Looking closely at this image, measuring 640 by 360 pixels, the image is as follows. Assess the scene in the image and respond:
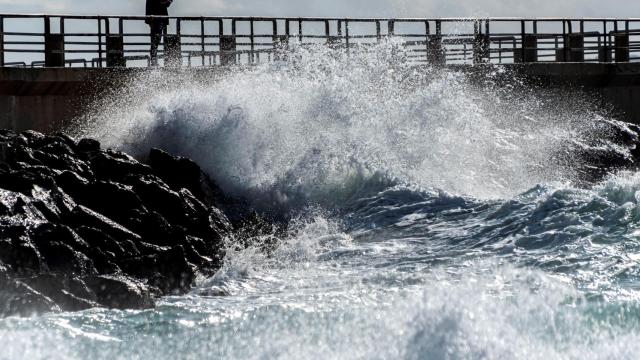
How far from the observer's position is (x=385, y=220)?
1437 centimetres

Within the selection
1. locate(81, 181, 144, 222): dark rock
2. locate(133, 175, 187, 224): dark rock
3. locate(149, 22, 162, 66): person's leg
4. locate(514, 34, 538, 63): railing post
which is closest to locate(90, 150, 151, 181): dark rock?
locate(133, 175, 187, 224): dark rock

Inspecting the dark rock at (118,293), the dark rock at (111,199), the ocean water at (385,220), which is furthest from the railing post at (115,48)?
the dark rock at (118,293)

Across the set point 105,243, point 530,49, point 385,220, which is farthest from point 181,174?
point 530,49

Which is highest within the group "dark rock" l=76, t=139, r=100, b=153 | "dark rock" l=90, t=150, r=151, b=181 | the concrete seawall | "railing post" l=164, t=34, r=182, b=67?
"railing post" l=164, t=34, r=182, b=67

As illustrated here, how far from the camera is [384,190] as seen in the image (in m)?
15.6

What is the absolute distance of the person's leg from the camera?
19547 millimetres

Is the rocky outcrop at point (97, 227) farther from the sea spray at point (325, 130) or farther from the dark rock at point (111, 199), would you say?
the sea spray at point (325, 130)

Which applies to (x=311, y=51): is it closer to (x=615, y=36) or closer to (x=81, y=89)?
(x=81, y=89)

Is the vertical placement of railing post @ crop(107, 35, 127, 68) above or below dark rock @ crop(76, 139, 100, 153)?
above

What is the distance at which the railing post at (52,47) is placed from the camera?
61.0 ft

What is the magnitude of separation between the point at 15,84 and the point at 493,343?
11.1 metres

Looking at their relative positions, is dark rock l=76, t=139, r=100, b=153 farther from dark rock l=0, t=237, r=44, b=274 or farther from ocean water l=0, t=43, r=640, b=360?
dark rock l=0, t=237, r=44, b=274

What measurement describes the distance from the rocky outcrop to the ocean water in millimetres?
335

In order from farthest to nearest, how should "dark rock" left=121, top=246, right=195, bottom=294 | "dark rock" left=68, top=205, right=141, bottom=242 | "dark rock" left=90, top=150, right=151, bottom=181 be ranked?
1. "dark rock" left=90, top=150, right=151, bottom=181
2. "dark rock" left=68, top=205, right=141, bottom=242
3. "dark rock" left=121, top=246, right=195, bottom=294
